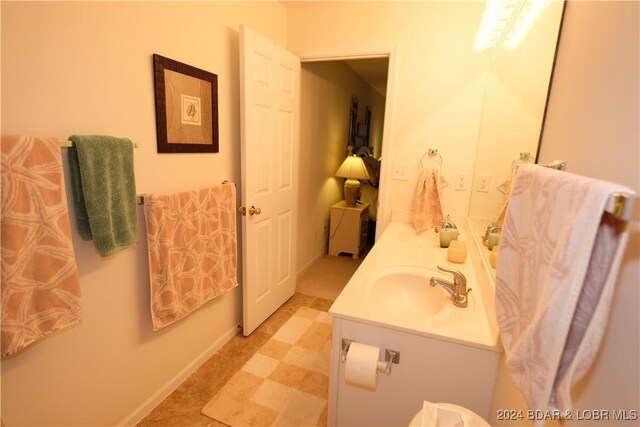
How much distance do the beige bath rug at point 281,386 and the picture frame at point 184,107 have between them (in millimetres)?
1297

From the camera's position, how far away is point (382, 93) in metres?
5.82

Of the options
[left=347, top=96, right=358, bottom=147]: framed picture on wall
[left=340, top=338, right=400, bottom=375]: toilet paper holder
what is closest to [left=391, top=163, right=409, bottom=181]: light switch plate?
[left=340, top=338, right=400, bottom=375]: toilet paper holder

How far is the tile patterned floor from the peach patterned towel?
820 mm

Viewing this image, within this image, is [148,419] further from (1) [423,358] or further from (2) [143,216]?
(1) [423,358]

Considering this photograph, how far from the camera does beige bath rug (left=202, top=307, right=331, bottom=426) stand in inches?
60.8

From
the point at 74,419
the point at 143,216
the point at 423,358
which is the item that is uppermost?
the point at 143,216

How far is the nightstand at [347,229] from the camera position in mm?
3609

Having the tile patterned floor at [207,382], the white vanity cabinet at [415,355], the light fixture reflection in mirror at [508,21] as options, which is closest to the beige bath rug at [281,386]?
the tile patterned floor at [207,382]

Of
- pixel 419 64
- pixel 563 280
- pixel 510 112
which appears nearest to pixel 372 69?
pixel 419 64

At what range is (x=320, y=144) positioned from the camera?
3.36 m

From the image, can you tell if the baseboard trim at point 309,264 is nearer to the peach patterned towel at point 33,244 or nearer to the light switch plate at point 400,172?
the light switch plate at point 400,172

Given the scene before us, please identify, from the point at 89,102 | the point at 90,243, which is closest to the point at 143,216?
the point at 90,243

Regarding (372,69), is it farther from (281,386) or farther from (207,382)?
(207,382)

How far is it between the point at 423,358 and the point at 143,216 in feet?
4.22
